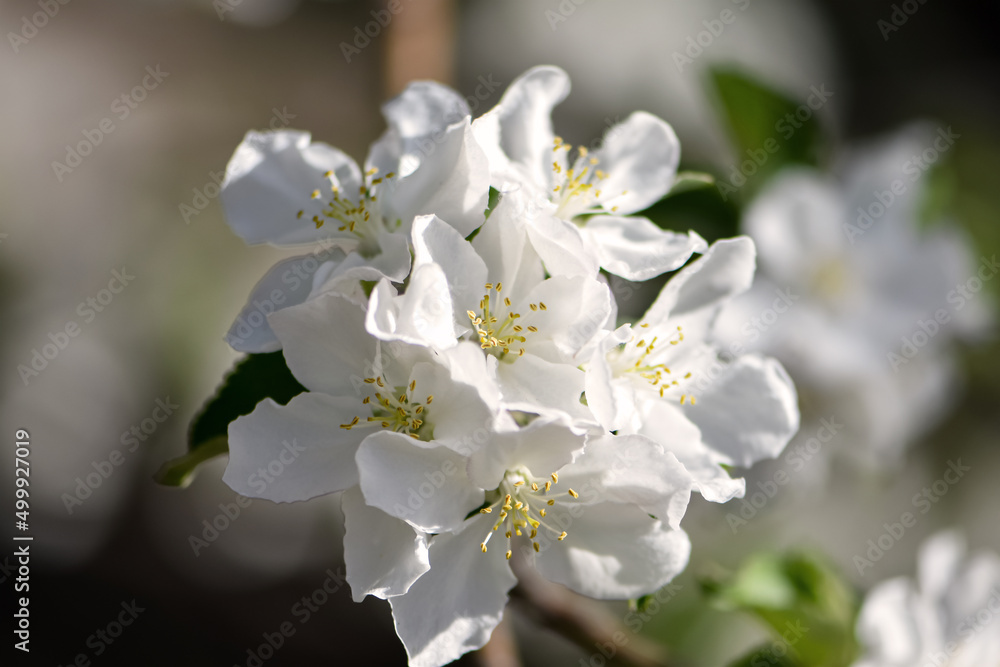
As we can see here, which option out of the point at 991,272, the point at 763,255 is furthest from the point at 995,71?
the point at 763,255

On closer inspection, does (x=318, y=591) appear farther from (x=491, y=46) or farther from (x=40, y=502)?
(x=491, y=46)
